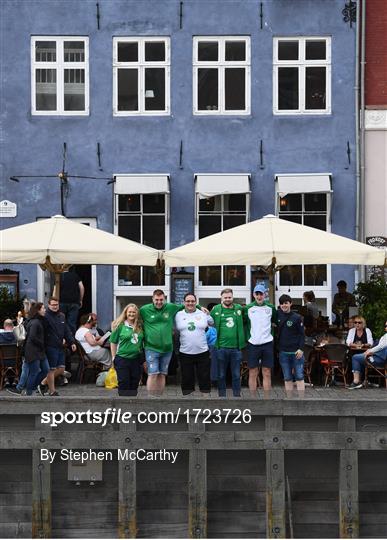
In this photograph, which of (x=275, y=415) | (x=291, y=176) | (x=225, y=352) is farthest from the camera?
(x=291, y=176)

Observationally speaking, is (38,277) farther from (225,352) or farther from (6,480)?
(6,480)

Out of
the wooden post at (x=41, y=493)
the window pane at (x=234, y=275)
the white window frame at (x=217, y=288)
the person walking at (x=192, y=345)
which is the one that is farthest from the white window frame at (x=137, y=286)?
the wooden post at (x=41, y=493)

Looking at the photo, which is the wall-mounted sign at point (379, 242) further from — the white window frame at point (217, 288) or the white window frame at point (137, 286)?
the white window frame at point (137, 286)

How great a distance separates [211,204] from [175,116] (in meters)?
1.94

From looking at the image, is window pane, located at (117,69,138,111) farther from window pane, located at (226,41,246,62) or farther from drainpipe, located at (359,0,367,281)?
drainpipe, located at (359,0,367,281)

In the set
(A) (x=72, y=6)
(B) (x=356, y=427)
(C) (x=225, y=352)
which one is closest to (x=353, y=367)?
(C) (x=225, y=352)

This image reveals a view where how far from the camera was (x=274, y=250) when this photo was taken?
19000 mm

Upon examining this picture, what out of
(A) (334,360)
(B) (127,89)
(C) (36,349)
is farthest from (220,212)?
(C) (36,349)

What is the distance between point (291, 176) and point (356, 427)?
14386 millimetres

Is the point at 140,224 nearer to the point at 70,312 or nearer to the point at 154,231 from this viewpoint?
the point at 154,231

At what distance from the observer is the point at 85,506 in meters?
13.0

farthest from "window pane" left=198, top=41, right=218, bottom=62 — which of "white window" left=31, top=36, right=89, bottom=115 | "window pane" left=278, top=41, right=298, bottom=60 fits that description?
"white window" left=31, top=36, right=89, bottom=115

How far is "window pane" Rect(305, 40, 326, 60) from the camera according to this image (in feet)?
88.7

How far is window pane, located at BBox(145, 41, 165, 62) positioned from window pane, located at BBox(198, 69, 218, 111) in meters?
0.85
